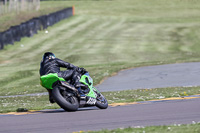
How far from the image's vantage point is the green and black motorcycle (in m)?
10.2

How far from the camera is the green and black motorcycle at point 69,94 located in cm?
1024

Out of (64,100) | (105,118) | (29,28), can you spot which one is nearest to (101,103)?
(64,100)

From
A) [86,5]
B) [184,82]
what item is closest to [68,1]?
[86,5]

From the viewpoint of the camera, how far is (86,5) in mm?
71438

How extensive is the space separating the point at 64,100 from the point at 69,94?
0.29 m

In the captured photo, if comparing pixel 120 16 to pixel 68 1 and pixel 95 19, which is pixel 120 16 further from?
pixel 68 1

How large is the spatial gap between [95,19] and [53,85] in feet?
145

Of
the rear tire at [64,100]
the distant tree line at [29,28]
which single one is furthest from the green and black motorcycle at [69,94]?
the distant tree line at [29,28]

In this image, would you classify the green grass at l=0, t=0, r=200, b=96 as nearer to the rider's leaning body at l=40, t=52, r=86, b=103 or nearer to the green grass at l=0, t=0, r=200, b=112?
the green grass at l=0, t=0, r=200, b=112

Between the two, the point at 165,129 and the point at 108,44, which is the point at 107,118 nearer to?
the point at 165,129

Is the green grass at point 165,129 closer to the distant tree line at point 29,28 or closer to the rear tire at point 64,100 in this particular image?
the rear tire at point 64,100

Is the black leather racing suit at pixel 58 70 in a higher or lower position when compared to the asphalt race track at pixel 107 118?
higher

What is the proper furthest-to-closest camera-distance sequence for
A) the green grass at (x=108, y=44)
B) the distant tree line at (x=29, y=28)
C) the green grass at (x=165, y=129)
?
1. the distant tree line at (x=29, y=28)
2. the green grass at (x=108, y=44)
3. the green grass at (x=165, y=129)

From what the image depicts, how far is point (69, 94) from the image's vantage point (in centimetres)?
1053
